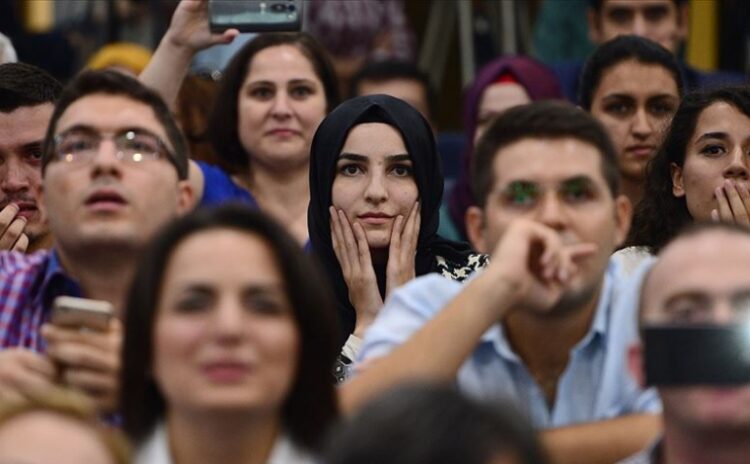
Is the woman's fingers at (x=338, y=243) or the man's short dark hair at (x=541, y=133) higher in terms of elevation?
the man's short dark hair at (x=541, y=133)

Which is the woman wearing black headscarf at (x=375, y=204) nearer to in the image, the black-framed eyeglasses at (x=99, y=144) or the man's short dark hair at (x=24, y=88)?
the man's short dark hair at (x=24, y=88)

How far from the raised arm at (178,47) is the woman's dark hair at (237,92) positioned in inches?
24.7

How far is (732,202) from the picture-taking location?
6.07 meters

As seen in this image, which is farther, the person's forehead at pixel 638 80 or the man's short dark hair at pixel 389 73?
the man's short dark hair at pixel 389 73

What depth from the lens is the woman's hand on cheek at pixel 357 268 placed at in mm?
6035

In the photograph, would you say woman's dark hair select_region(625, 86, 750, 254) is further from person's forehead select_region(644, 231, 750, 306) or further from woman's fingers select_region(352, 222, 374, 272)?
person's forehead select_region(644, 231, 750, 306)

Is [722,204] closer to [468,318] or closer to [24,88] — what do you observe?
[468,318]

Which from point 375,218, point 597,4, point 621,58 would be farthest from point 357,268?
point 597,4

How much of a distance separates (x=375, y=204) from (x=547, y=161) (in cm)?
149

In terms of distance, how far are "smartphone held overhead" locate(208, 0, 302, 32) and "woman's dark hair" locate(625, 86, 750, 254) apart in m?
1.21

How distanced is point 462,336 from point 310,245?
2.13 meters

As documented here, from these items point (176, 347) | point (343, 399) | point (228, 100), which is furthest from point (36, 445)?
point (228, 100)

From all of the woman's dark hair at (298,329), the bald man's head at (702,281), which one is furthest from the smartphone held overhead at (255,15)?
the bald man's head at (702,281)

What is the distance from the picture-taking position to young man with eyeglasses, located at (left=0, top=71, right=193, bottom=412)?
16.6 ft
